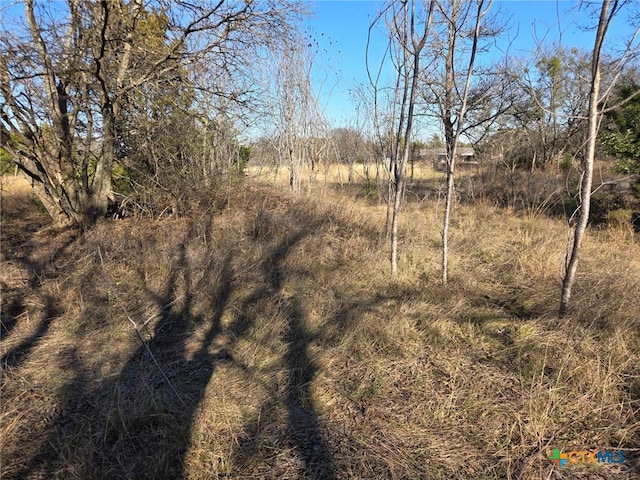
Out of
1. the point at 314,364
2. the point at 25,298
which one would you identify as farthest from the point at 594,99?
the point at 25,298

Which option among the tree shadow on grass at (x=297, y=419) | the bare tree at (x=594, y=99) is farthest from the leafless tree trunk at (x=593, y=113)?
the tree shadow on grass at (x=297, y=419)

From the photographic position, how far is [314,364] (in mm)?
2641

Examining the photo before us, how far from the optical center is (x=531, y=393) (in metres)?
2.14

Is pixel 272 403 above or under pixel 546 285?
under

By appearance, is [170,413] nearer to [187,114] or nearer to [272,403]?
[272,403]

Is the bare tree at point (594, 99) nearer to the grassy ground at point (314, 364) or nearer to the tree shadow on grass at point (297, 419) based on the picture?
the grassy ground at point (314, 364)

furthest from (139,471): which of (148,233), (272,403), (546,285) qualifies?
(148,233)

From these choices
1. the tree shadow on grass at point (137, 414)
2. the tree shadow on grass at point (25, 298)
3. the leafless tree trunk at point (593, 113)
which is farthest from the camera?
the tree shadow on grass at point (25, 298)

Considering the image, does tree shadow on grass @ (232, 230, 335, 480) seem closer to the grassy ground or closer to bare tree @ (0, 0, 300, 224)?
the grassy ground

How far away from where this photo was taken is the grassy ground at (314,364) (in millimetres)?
1894

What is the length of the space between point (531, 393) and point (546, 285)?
6.17 feet

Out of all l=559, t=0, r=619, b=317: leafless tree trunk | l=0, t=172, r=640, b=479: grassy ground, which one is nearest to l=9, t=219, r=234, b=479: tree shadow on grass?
l=0, t=172, r=640, b=479: grassy ground

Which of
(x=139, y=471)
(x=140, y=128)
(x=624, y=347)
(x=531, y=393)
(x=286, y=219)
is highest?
(x=140, y=128)

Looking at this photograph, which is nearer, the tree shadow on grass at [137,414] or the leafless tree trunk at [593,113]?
the tree shadow on grass at [137,414]
